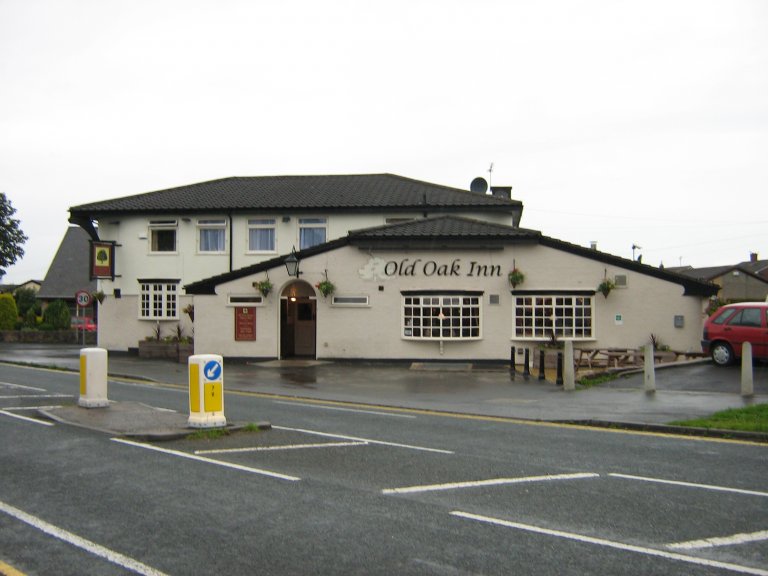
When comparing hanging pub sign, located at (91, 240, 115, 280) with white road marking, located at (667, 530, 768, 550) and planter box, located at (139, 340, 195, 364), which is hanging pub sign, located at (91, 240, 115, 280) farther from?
white road marking, located at (667, 530, 768, 550)

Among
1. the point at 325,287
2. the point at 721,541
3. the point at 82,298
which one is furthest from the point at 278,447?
the point at 82,298

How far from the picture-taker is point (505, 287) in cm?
2448

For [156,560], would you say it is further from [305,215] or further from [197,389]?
[305,215]

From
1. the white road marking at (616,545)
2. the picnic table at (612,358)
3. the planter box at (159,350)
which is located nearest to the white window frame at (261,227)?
the planter box at (159,350)

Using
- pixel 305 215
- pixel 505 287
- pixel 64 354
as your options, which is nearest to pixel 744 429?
pixel 505 287

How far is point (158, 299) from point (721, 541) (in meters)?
28.8

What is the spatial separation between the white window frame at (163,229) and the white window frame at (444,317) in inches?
482

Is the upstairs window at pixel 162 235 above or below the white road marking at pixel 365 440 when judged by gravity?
above

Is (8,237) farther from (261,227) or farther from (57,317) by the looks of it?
(261,227)

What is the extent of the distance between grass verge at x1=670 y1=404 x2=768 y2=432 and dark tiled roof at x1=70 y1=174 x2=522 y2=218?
1870 centimetres

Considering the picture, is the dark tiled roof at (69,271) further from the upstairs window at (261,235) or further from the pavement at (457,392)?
the pavement at (457,392)

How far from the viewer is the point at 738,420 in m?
11.2

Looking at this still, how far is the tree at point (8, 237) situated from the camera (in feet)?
205

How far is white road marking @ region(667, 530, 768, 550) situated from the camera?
5391 mm
